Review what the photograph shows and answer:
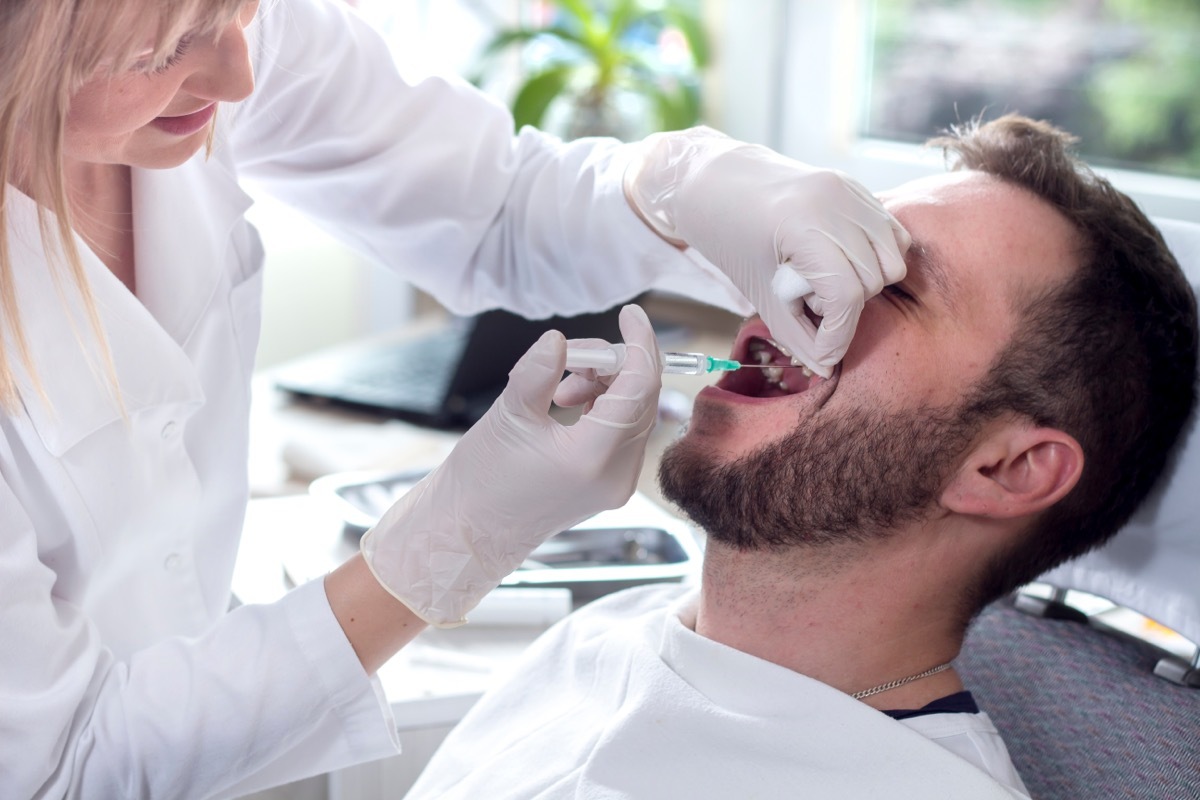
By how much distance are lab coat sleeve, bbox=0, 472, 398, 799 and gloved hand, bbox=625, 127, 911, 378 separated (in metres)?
0.55

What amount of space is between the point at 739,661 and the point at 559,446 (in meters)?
0.31

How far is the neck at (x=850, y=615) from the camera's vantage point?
4.12 ft

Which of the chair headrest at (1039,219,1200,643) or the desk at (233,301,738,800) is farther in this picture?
the desk at (233,301,738,800)

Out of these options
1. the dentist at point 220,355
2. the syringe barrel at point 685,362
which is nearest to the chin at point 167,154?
the dentist at point 220,355

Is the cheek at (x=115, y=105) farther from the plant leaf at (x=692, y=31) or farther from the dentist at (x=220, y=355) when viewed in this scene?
the plant leaf at (x=692, y=31)

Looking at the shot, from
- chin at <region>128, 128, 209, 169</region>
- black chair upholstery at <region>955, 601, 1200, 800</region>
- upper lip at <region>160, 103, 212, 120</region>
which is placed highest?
upper lip at <region>160, 103, 212, 120</region>

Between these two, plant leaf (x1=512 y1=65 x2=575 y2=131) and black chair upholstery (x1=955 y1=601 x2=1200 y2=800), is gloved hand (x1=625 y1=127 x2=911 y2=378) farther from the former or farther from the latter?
plant leaf (x1=512 y1=65 x2=575 y2=131)

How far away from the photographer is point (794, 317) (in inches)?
47.7

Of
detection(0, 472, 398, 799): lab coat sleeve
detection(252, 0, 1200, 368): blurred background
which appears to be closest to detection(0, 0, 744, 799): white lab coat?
detection(0, 472, 398, 799): lab coat sleeve

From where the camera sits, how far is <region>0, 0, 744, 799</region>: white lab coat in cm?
110

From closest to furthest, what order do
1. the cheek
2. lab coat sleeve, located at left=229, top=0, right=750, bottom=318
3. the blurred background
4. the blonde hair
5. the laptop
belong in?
the blonde hair, the cheek, lab coat sleeve, located at left=229, top=0, right=750, bottom=318, the laptop, the blurred background

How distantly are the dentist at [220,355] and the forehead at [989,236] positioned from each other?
60 millimetres

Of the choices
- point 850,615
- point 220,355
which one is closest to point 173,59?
point 220,355

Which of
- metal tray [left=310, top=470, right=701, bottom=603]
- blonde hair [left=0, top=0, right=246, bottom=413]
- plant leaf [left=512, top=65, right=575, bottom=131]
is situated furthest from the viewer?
plant leaf [left=512, top=65, right=575, bottom=131]
